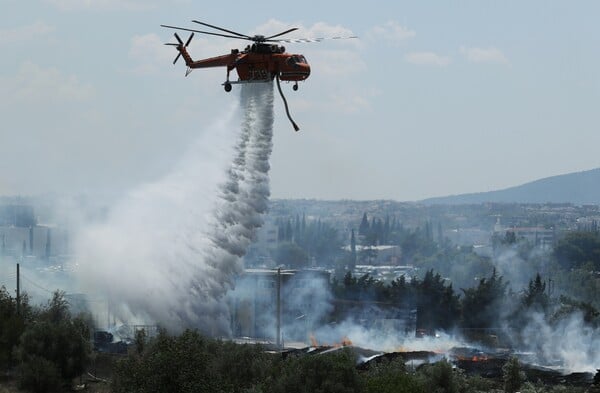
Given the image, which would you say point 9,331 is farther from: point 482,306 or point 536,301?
point 536,301

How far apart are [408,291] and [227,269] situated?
43595 millimetres

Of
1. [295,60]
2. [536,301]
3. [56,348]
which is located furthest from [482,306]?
[56,348]

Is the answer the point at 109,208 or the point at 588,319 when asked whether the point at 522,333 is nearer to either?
the point at 588,319

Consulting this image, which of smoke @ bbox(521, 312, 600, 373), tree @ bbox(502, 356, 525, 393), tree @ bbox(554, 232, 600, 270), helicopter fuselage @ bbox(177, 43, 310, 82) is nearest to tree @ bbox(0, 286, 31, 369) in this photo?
helicopter fuselage @ bbox(177, 43, 310, 82)

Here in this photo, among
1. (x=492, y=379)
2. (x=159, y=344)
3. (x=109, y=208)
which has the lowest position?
(x=492, y=379)

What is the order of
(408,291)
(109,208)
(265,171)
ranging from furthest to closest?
(408,291), (109,208), (265,171)

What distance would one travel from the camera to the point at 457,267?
541ft

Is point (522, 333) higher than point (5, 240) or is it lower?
lower

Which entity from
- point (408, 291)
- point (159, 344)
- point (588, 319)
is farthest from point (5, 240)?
point (159, 344)

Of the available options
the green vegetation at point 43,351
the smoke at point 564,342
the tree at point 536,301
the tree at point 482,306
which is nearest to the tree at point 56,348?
the green vegetation at point 43,351

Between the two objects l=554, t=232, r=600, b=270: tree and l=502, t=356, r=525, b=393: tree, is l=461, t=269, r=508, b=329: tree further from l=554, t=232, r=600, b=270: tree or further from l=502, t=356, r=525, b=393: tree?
l=554, t=232, r=600, b=270: tree

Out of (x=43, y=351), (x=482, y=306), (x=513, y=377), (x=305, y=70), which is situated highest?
(x=305, y=70)

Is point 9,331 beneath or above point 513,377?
above

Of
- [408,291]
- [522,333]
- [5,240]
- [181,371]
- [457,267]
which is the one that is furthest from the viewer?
[457,267]
